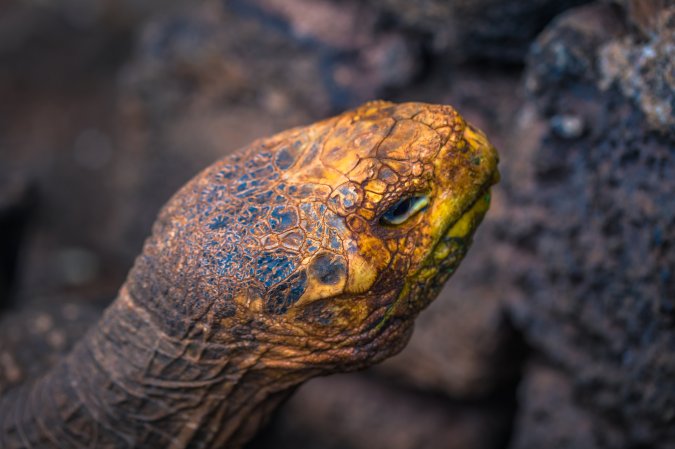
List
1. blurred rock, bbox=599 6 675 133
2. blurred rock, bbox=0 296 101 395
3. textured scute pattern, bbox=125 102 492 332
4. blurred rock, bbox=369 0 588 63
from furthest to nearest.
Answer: blurred rock, bbox=369 0 588 63 → blurred rock, bbox=0 296 101 395 → blurred rock, bbox=599 6 675 133 → textured scute pattern, bbox=125 102 492 332

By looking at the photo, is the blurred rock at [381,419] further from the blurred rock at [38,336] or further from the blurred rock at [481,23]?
the blurred rock at [481,23]

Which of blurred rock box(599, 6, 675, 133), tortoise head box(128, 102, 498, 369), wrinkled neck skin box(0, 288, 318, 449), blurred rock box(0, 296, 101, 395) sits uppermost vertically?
blurred rock box(599, 6, 675, 133)

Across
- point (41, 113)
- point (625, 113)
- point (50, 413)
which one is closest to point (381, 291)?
point (50, 413)

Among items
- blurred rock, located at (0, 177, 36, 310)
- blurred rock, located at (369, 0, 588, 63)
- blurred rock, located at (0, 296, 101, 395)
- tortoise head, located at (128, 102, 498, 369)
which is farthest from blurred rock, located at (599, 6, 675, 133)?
blurred rock, located at (0, 177, 36, 310)

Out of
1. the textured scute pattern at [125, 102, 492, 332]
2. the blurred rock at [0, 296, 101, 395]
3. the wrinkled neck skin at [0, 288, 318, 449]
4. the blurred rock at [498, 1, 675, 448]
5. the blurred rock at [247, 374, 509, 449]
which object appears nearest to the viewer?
the textured scute pattern at [125, 102, 492, 332]

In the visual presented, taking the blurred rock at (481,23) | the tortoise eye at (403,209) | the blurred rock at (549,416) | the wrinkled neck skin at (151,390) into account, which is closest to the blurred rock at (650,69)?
the blurred rock at (481,23)

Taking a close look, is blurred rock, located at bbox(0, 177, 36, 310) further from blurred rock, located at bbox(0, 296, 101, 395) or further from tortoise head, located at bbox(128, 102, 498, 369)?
tortoise head, located at bbox(128, 102, 498, 369)
